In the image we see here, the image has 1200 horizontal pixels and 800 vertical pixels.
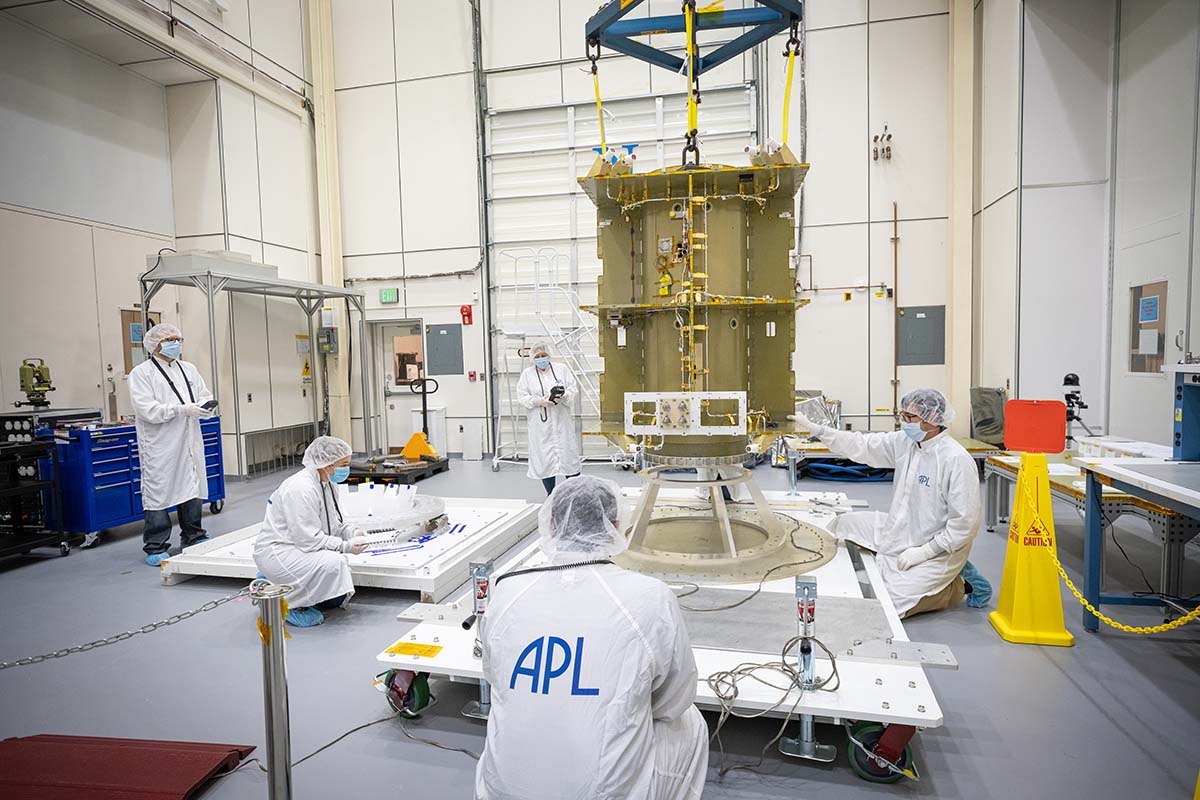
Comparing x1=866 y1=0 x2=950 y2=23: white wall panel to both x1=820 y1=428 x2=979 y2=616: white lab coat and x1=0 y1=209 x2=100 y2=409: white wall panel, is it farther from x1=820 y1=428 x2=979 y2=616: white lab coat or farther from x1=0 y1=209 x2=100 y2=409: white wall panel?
x1=0 y1=209 x2=100 y2=409: white wall panel

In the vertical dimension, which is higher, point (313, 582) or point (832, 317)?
point (832, 317)

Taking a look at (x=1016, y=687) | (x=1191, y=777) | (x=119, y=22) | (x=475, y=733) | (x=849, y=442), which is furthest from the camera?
(x=119, y=22)

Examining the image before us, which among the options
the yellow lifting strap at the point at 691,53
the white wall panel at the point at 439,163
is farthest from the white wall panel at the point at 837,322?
the yellow lifting strap at the point at 691,53

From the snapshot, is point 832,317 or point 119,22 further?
point 832,317

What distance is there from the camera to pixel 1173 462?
3.00m

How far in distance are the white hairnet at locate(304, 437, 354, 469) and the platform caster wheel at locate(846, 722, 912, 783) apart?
268 cm

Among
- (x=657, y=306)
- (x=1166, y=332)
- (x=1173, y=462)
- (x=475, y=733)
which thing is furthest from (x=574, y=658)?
(x=1166, y=332)

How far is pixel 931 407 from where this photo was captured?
3.30 metres

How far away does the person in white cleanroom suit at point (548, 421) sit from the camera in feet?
19.0

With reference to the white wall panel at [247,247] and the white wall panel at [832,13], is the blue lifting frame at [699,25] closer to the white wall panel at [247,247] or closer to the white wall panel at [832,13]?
the white wall panel at [832,13]

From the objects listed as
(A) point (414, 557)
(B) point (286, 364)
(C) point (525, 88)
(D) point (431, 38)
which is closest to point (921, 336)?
(C) point (525, 88)

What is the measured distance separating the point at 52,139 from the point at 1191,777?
29.7 ft

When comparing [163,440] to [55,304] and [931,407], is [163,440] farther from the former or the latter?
[931,407]

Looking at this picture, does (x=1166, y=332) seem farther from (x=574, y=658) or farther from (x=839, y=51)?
(x=574, y=658)
